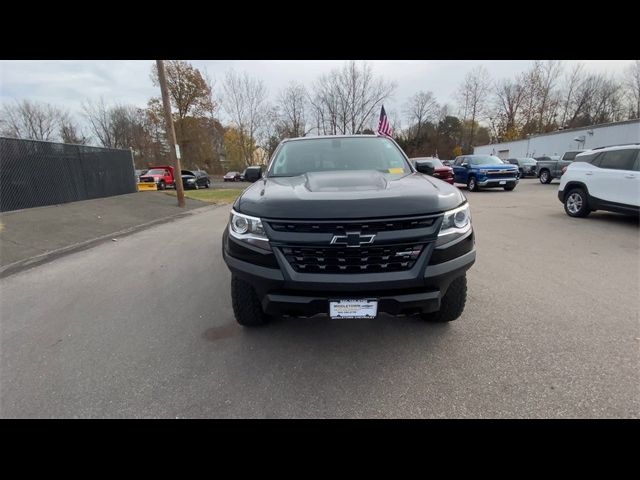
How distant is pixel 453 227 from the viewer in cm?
226

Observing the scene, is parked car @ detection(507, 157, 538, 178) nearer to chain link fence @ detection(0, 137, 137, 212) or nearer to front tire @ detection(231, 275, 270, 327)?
chain link fence @ detection(0, 137, 137, 212)

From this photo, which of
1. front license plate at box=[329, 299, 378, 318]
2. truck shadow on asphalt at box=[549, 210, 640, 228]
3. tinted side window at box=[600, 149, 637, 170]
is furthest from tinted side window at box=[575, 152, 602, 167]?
front license plate at box=[329, 299, 378, 318]

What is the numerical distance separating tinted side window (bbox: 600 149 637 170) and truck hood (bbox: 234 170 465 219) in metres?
7.09

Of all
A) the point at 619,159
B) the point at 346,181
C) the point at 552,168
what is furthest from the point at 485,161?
the point at 346,181

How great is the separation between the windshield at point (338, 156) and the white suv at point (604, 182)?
6.35 meters

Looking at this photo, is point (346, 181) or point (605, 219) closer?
point (346, 181)

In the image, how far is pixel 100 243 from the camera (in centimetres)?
711

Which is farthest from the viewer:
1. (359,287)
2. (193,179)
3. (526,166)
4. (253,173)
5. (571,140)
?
(571,140)

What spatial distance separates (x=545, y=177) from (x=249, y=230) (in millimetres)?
22376

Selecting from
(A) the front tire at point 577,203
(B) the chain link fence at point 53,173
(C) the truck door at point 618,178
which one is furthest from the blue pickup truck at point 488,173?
(B) the chain link fence at point 53,173

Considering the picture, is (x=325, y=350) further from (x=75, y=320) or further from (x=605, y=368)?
(x=75, y=320)

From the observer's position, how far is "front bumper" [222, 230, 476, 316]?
6.96 ft

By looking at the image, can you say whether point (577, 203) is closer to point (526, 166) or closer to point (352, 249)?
point (352, 249)
